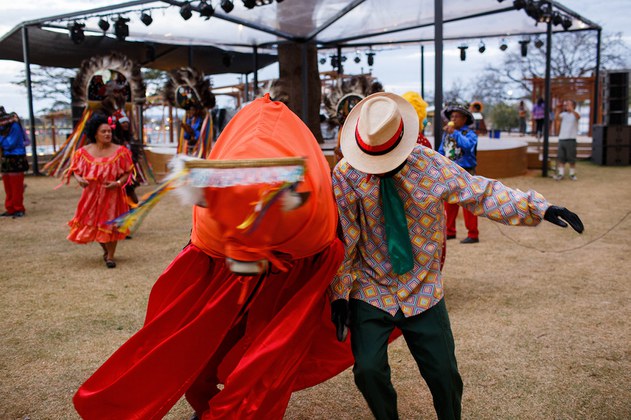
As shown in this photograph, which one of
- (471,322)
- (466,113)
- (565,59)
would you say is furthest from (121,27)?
(565,59)

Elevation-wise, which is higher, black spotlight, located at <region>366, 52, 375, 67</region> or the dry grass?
black spotlight, located at <region>366, 52, 375, 67</region>

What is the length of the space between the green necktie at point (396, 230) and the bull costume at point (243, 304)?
8.9 inches

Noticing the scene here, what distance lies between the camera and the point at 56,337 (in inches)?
167

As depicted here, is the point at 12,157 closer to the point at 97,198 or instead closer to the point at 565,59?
the point at 97,198

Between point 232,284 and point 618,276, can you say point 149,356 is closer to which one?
point 232,284

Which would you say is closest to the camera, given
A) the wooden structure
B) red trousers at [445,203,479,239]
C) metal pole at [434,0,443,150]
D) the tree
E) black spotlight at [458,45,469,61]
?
red trousers at [445,203,479,239]

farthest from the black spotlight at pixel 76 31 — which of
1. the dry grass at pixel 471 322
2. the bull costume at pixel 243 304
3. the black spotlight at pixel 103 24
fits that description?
the bull costume at pixel 243 304

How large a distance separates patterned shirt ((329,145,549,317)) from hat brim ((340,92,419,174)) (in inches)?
4.0

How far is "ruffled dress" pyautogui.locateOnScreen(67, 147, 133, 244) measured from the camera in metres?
6.09

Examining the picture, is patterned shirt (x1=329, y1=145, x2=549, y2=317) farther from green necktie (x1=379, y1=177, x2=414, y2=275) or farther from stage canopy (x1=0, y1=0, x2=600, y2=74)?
stage canopy (x1=0, y1=0, x2=600, y2=74)

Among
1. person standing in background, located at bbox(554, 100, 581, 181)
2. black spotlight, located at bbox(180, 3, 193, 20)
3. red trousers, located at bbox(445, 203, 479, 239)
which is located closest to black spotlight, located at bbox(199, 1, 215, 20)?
black spotlight, located at bbox(180, 3, 193, 20)

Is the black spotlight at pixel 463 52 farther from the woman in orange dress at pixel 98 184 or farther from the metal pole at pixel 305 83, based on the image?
the woman in orange dress at pixel 98 184

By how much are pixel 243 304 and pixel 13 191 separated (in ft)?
28.1

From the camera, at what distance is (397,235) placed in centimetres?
248
